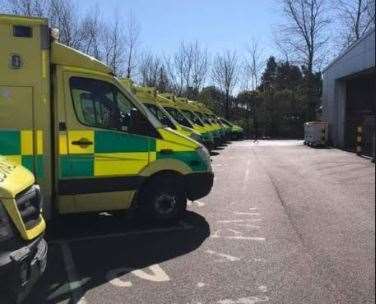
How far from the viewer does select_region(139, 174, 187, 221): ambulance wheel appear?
870 centimetres

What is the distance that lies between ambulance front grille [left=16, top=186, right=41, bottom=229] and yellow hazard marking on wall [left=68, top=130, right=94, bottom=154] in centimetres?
298

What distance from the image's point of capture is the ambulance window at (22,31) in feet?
24.5

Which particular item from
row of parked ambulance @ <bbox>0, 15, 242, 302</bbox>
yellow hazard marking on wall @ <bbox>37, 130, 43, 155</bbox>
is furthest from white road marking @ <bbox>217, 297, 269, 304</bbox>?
yellow hazard marking on wall @ <bbox>37, 130, 43, 155</bbox>

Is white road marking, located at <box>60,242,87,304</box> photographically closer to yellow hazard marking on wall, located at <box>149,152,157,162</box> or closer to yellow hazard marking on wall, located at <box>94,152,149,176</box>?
yellow hazard marking on wall, located at <box>94,152,149,176</box>

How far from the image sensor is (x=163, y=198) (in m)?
8.76

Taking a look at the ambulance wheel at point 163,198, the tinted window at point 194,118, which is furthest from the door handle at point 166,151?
the tinted window at point 194,118

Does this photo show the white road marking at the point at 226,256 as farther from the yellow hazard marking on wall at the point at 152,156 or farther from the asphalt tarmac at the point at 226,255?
the yellow hazard marking on wall at the point at 152,156

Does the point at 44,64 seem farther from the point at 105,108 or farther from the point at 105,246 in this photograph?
the point at 105,246

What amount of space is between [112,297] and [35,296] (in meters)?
0.69

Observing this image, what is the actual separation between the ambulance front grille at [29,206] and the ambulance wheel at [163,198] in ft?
12.3

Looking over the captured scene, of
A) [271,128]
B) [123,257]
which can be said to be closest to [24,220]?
[123,257]

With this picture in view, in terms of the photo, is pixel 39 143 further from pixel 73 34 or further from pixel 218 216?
pixel 73 34

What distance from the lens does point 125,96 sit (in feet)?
27.6

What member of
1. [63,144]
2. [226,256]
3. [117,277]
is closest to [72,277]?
[117,277]
